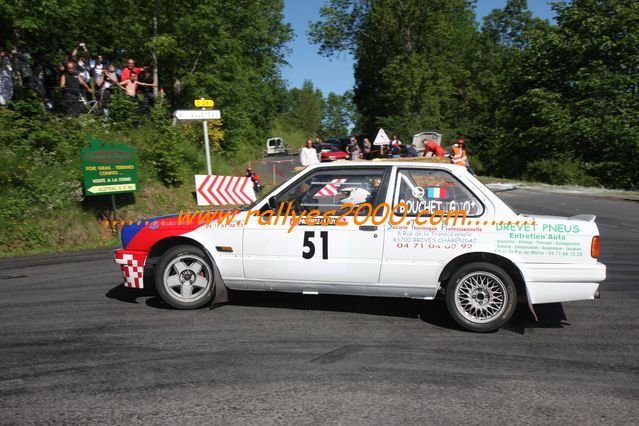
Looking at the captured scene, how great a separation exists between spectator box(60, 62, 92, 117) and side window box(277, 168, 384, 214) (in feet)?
36.5

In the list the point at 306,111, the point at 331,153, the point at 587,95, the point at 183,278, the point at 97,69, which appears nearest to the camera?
the point at 183,278

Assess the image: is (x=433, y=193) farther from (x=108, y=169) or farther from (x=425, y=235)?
(x=108, y=169)

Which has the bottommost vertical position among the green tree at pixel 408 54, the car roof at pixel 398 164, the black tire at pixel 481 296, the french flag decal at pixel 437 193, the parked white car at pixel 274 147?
the black tire at pixel 481 296

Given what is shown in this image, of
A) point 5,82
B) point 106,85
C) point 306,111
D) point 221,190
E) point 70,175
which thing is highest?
point 306,111

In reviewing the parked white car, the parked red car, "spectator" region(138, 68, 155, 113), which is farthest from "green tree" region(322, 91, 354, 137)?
"spectator" region(138, 68, 155, 113)

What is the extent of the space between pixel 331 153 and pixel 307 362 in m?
27.7

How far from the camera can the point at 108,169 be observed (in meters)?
12.3

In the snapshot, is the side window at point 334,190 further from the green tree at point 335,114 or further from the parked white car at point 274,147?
the green tree at point 335,114

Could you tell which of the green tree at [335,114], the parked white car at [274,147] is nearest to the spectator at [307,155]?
the parked white car at [274,147]

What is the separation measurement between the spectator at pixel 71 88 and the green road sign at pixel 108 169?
111 inches

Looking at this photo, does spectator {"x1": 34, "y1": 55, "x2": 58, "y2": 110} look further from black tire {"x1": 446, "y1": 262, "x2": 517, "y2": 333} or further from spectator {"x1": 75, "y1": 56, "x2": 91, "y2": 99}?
black tire {"x1": 446, "y1": 262, "x2": 517, "y2": 333}

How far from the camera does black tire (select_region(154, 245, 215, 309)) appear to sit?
5645 mm

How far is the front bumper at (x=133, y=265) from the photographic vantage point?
227 inches

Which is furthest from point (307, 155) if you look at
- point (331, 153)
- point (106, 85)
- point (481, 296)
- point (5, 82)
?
point (331, 153)
